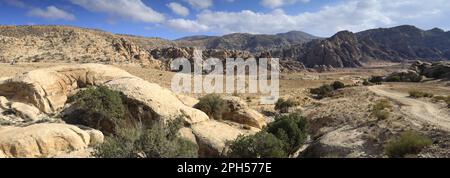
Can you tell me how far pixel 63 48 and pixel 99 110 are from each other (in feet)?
189

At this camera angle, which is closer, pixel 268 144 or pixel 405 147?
pixel 268 144

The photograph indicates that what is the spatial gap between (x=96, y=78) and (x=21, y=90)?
372cm

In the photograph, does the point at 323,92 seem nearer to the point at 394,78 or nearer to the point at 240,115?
the point at 394,78

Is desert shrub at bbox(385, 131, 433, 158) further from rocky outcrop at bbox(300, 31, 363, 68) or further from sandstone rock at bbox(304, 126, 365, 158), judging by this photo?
rocky outcrop at bbox(300, 31, 363, 68)

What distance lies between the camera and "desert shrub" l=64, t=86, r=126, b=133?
18.4 meters

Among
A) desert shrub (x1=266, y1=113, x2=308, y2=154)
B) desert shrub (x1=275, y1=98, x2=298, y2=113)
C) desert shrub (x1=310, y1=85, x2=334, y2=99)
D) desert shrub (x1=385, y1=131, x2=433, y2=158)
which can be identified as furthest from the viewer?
desert shrub (x1=310, y1=85, x2=334, y2=99)

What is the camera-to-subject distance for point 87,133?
16.8 meters

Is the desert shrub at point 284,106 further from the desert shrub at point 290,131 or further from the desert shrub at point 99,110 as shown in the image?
the desert shrub at point 99,110

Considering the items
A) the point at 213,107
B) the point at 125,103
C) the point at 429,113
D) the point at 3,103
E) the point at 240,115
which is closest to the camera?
the point at 125,103

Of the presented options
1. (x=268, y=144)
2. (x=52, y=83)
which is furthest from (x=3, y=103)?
(x=268, y=144)

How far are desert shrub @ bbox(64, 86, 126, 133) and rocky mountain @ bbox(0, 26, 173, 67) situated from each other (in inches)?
1860

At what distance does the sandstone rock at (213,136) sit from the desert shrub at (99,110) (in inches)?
132

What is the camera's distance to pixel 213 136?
1856 centimetres

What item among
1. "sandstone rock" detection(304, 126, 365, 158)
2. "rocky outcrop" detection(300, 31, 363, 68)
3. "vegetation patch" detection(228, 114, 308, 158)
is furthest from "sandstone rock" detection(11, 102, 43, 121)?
"rocky outcrop" detection(300, 31, 363, 68)
